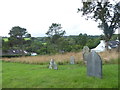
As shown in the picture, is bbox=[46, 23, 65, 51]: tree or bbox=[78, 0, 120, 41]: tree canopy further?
bbox=[46, 23, 65, 51]: tree

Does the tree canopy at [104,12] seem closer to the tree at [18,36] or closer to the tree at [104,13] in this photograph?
the tree at [104,13]

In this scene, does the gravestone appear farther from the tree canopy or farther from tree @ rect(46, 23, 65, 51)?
tree @ rect(46, 23, 65, 51)

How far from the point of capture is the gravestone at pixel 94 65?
684 cm

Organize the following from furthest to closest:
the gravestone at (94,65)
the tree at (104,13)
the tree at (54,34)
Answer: the tree at (54,34) < the tree at (104,13) < the gravestone at (94,65)

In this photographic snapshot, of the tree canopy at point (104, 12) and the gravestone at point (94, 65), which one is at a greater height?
the tree canopy at point (104, 12)

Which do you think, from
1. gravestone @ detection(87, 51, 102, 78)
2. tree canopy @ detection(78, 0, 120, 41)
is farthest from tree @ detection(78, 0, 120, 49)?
gravestone @ detection(87, 51, 102, 78)

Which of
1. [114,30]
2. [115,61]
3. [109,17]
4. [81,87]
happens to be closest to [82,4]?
[109,17]

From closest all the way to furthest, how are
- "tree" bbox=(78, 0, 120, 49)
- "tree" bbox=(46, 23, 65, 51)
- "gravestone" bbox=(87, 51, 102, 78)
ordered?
1. "gravestone" bbox=(87, 51, 102, 78)
2. "tree" bbox=(78, 0, 120, 49)
3. "tree" bbox=(46, 23, 65, 51)

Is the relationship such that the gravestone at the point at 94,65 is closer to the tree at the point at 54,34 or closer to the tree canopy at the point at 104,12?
the tree canopy at the point at 104,12

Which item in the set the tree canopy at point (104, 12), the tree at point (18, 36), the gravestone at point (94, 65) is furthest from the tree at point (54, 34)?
the gravestone at point (94, 65)

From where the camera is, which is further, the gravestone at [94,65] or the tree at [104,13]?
the tree at [104,13]

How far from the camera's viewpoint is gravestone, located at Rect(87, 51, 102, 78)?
6.84 meters

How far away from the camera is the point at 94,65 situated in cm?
717

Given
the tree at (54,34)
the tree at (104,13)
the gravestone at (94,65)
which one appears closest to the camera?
the gravestone at (94,65)
